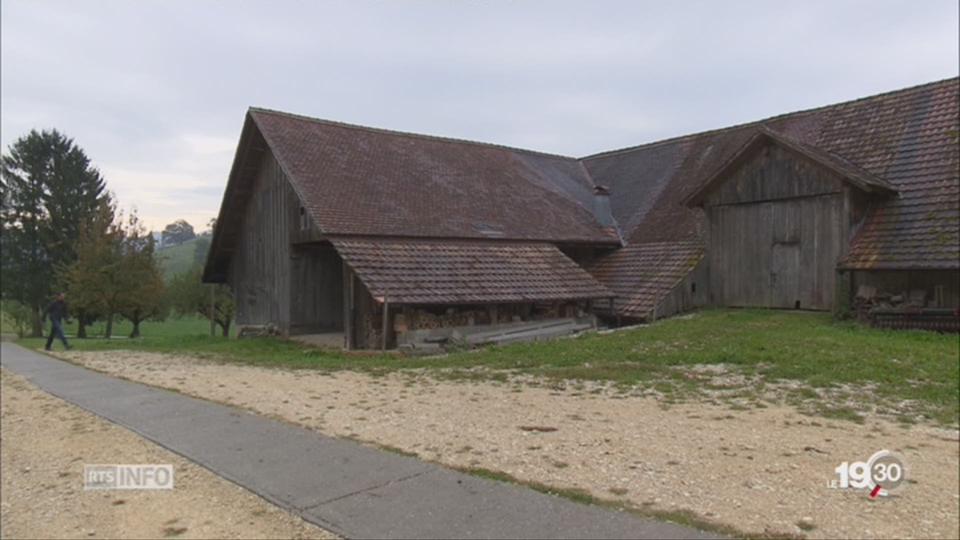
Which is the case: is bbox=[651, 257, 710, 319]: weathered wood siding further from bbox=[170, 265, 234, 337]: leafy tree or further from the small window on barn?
bbox=[170, 265, 234, 337]: leafy tree

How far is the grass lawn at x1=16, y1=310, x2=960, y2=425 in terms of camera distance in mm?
7957

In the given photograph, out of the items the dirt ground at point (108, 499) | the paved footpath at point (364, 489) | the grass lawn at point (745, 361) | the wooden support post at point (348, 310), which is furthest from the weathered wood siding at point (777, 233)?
the dirt ground at point (108, 499)

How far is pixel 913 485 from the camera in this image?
463 cm

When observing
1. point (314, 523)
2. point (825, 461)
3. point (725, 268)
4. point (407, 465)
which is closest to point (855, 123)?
point (725, 268)

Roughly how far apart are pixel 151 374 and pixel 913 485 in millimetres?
12405

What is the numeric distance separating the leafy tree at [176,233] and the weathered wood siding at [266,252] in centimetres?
11923

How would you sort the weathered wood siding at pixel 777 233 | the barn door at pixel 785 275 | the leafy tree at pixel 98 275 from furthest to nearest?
1. the leafy tree at pixel 98 275
2. the barn door at pixel 785 275
3. the weathered wood siding at pixel 777 233

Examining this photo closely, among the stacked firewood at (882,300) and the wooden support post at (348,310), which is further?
the wooden support post at (348,310)

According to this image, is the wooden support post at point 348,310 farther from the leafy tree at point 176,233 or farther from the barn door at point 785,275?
the leafy tree at point 176,233

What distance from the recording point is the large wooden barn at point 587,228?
47.1 feet

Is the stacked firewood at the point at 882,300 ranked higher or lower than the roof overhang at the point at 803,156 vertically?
lower

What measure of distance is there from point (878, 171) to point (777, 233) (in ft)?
8.73

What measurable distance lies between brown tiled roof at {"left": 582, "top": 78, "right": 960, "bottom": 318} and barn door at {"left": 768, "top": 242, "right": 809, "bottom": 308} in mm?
1592

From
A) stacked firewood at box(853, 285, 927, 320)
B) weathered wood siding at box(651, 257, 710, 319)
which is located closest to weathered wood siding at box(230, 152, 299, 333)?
weathered wood siding at box(651, 257, 710, 319)
